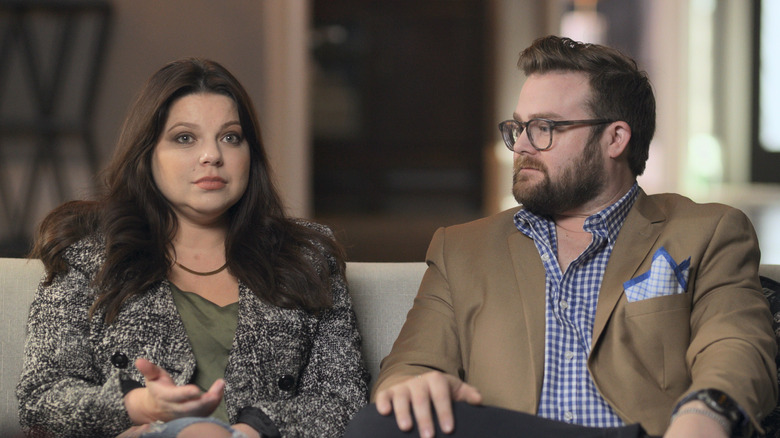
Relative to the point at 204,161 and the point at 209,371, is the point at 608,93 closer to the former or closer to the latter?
the point at 204,161

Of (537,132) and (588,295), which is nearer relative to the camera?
(588,295)

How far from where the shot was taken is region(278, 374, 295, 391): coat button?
6.21 ft

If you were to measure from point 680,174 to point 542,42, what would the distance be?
4795 millimetres

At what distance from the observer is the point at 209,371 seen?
188cm

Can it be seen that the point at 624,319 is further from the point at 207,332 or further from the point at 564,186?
the point at 207,332

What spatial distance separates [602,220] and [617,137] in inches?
9.1

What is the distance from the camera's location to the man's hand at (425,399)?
1.50m

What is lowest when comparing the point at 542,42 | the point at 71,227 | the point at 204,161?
the point at 71,227

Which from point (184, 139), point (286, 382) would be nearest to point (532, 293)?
point (286, 382)

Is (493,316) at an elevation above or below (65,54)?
below

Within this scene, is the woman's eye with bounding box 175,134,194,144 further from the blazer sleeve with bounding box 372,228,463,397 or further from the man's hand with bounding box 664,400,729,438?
the man's hand with bounding box 664,400,729,438

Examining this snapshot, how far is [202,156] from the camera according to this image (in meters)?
1.91

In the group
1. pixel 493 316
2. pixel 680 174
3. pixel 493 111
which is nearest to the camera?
pixel 493 316

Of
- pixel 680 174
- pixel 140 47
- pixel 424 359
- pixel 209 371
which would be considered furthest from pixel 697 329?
pixel 680 174
